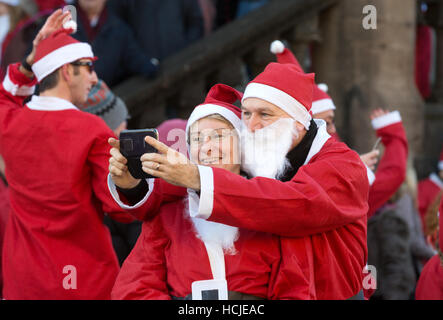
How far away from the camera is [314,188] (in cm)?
290

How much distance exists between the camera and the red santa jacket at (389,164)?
4902 millimetres

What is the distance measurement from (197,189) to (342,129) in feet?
12.6

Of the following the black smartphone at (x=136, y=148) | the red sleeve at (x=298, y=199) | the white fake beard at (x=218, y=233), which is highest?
the black smartphone at (x=136, y=148)

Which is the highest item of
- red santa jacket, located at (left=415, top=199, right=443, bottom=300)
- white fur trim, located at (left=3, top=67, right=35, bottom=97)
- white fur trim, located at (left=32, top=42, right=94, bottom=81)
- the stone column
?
the stone column

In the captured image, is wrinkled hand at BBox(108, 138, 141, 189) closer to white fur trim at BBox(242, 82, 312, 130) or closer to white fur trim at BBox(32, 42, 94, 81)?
white fur trim at BBox(242, 82, 312, 130)

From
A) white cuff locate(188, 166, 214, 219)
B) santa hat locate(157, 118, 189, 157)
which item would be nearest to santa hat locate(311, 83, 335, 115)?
santa hat locate(157, 118, 189, 157)

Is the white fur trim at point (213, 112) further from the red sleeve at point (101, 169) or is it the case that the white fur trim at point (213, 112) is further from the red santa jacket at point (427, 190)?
the red santa jacket at point (427, 190)

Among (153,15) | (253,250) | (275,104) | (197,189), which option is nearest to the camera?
(197,189)

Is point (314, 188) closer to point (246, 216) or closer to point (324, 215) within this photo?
point (324, 215)

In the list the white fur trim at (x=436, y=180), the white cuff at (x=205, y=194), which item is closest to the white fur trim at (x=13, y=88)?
the white cuff at (x=205, y=194)

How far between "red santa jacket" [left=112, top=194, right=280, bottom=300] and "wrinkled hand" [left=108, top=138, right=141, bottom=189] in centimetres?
18

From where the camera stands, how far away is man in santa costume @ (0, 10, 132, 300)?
13.1 feet

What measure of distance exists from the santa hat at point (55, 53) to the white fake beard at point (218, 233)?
1.64m
